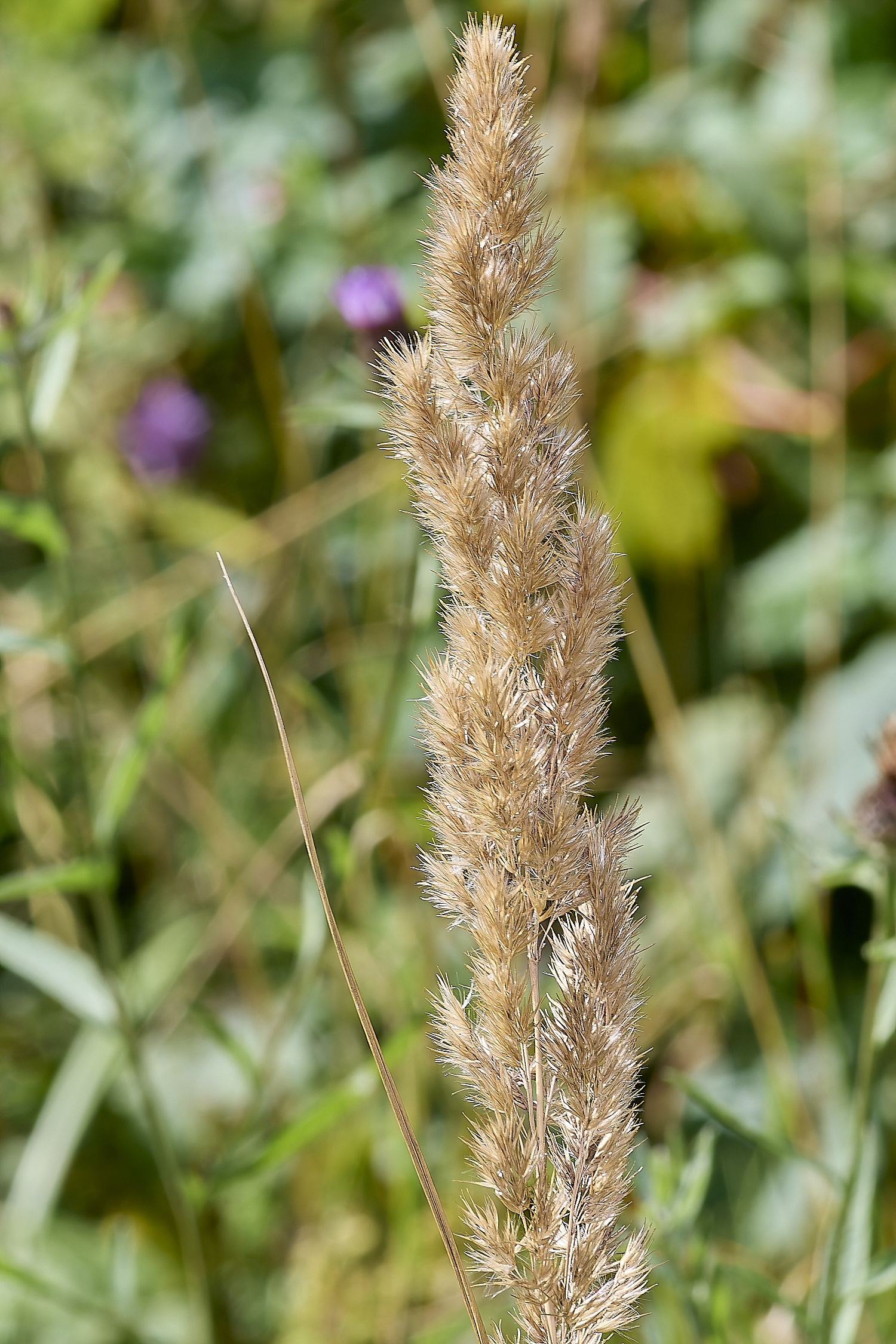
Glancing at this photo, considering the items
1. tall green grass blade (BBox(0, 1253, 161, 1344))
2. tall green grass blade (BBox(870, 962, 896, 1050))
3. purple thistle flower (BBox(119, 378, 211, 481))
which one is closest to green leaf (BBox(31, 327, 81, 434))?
tall green grass blade (BBox(0, 1253, 161, 1344))

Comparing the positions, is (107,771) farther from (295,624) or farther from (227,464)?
(227,464)

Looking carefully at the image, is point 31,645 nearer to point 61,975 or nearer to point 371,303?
point 61,975

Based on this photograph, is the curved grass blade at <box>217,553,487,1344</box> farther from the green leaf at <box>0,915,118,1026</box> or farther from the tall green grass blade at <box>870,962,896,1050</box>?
the green leaf at <box>0,915,118,1026</box>

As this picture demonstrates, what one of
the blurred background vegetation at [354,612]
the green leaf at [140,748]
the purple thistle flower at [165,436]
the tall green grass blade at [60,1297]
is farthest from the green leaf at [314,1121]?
the purple thistle flower at [165,436]

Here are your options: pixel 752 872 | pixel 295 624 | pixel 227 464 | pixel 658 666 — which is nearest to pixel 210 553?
pixel 295 624

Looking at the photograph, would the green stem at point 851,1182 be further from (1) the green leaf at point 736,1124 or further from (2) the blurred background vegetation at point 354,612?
(2) the blurred background vegetation at point 354,612

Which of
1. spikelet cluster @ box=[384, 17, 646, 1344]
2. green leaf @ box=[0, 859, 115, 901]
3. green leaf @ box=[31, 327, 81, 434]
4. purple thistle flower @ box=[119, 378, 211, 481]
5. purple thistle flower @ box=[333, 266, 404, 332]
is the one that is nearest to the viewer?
spikelet cluster @ box=[384, 17, 646, 1344]

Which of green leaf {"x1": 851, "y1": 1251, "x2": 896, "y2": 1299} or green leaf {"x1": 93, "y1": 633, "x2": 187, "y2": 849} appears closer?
green leaf {"x1": 851, "y1": 1251, "x2": 896, "y2": 1299}
